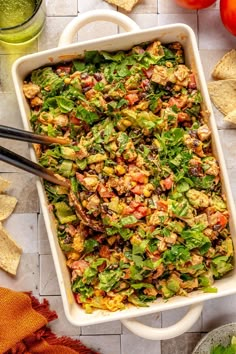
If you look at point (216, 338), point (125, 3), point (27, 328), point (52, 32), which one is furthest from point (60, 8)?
point (216, 338)

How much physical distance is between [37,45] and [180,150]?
23.7 inches

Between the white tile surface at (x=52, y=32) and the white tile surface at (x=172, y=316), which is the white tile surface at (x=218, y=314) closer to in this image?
the white tile surface at (x=172, y=316)

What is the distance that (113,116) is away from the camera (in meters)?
1.85

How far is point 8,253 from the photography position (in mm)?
2055

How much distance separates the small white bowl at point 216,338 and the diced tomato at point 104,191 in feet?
2.00

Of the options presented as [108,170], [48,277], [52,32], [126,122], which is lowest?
[48,277]

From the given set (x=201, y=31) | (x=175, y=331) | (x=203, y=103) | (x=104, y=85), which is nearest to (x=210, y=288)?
(x=175, y=331)

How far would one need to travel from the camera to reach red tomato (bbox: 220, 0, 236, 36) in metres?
1.95

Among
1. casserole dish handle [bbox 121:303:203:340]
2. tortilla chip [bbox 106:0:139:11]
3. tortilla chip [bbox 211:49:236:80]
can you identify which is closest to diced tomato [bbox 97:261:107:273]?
casserole dish handle [bbox 121:303:203:340]

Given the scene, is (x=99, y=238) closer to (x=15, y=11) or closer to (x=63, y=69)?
(x=63, y=69)

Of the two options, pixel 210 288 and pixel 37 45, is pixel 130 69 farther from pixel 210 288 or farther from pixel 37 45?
pixel 210 288

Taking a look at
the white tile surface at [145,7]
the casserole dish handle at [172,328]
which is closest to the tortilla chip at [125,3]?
the white tile surface at [145,7]

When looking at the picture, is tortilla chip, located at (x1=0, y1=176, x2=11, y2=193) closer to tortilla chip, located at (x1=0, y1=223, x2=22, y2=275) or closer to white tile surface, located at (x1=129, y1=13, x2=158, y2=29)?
tortilla chip, located at (x1=0, y1=223, x2=22, y2=275)

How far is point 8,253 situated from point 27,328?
0.24m
